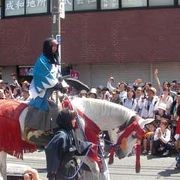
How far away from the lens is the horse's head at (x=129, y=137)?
838cm

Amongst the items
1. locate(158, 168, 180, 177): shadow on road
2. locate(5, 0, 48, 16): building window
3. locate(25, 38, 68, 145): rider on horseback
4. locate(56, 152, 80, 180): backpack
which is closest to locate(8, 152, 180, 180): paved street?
locate(158, 168, 180, 177): shadow on road

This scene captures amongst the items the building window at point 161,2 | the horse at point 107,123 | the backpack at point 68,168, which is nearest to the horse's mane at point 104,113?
the horse at point 107,123

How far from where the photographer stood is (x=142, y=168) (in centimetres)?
1295

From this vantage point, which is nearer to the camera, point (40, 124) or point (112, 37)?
point (40, 124)

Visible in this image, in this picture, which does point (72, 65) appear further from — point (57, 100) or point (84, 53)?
point (57, 100)

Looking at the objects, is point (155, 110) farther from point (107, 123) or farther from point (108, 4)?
point (108, 4)

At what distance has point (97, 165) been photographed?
7.98 m

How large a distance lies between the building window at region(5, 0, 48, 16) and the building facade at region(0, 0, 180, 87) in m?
0.05

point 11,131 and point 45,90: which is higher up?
point 45,90

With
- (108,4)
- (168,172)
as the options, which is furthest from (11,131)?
(108,4)

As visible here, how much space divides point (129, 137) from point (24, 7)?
62.5ft

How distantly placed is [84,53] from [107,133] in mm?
16075

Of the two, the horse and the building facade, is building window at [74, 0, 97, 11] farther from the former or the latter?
the horse

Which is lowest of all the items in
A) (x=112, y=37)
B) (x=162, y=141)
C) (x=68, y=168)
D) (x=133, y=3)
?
(x=162, y=141)
